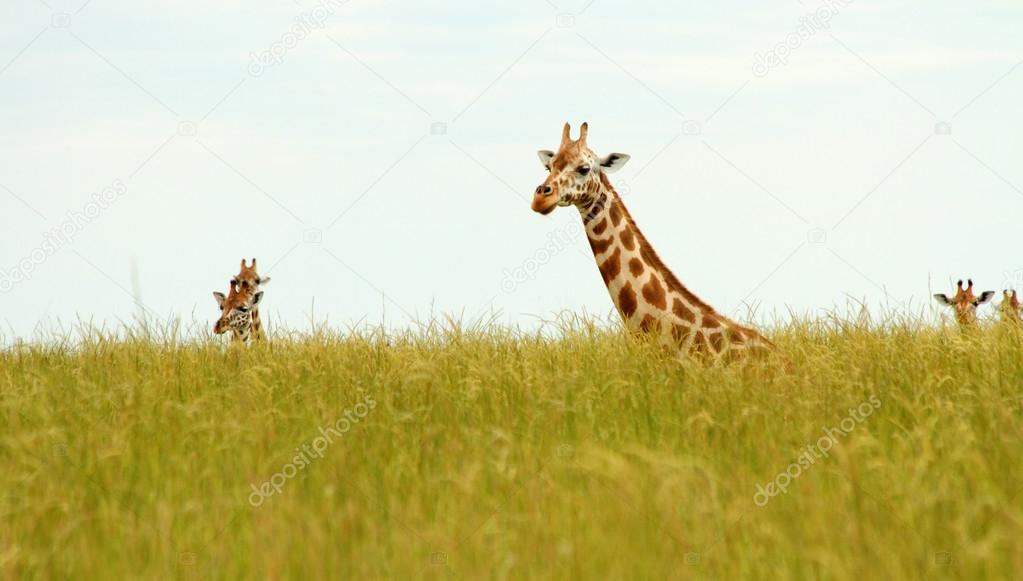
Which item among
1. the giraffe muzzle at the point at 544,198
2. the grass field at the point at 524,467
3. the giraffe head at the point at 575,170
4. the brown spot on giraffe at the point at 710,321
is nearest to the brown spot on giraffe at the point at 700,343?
the brown spot on giraffe at the point at 710,321

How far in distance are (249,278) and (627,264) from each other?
246 inches

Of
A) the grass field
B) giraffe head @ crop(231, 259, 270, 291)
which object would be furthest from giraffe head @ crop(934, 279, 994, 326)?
giraffe head @ crop(231, 259, 270, 291)

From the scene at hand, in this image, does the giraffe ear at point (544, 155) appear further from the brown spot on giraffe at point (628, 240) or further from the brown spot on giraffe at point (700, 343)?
the brown spot on giraffe at point (700, 343)

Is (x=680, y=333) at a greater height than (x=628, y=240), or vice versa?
(x=628, y=240)

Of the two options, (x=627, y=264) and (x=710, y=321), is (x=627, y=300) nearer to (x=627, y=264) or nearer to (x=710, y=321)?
(x=627, y=264)

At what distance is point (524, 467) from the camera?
19.7 ft

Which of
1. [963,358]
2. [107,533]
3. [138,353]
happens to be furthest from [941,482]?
[138,353]

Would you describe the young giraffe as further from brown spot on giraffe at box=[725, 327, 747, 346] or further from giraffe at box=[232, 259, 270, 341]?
giraffe at box=[232, 259, 270, 341]

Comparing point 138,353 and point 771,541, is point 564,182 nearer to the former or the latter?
point 138,353

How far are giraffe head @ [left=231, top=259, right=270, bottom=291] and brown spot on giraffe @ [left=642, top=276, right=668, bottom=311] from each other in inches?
248

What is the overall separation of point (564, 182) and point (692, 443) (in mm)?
3390

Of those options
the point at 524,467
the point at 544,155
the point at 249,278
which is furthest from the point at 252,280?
the point at 524,467

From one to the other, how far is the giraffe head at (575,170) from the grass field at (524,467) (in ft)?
4.39

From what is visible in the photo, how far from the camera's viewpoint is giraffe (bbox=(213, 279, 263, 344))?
13719 millimetres
